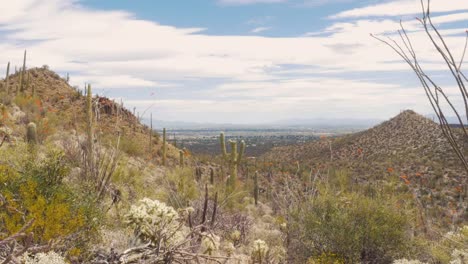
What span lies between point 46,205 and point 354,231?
613cm

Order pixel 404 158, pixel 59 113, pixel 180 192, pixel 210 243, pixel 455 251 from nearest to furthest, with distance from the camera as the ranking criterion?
pixel 455 251, pixel 210 243, pixel 180 192, pixel 59 113, pixel 404 158

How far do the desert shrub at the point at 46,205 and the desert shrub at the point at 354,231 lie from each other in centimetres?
496

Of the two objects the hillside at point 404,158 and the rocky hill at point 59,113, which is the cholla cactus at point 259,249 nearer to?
the rocky hill at point 59,113

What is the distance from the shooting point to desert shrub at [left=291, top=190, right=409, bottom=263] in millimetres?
9195

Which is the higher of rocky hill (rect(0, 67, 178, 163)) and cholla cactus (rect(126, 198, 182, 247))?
rocky hill (rect(0, 67, 178, 163))

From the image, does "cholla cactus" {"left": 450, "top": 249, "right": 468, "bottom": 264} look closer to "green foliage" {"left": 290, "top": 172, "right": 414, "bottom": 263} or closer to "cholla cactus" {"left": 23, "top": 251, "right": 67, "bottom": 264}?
"green foliage" {"left": 290, "top": 172, "right": 414, "bottom": 263}

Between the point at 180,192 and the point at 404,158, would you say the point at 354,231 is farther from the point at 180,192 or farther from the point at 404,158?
the point at 404,158

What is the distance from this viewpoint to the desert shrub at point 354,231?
9195mm

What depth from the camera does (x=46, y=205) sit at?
5.58 meters

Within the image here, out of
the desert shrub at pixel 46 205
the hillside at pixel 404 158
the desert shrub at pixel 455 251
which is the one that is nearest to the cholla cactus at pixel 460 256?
the desert shrub at pixel 455 251

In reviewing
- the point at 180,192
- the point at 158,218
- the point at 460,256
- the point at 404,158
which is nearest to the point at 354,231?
the point at 460,256

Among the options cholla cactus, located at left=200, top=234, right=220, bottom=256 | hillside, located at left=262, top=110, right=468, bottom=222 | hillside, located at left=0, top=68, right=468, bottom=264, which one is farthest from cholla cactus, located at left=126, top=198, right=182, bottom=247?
hillside, located at left=262, top=110, right=468, bottom=222

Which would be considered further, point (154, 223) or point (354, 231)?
point (354, 231)

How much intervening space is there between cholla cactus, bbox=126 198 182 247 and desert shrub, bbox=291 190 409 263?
4112 millimetres
